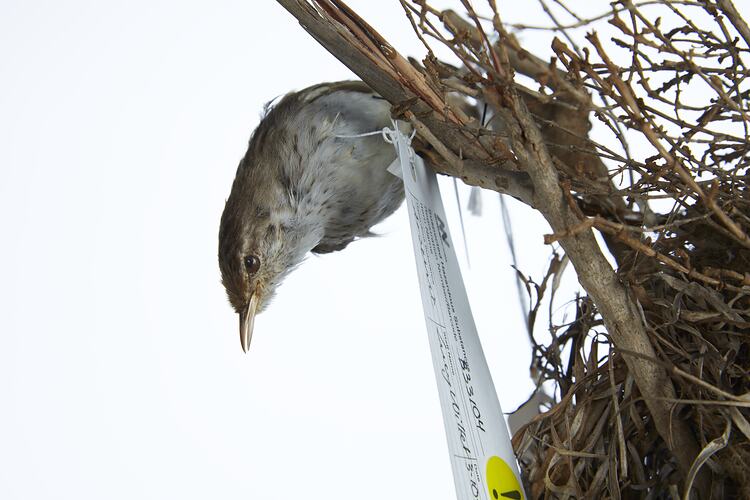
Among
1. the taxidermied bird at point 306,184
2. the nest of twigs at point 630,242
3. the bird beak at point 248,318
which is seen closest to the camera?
the nest of twigs at point 630,242

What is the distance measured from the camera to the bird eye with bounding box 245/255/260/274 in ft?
3.34

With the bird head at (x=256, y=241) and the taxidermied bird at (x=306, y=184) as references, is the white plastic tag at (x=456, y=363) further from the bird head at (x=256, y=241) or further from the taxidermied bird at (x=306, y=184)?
the bird head at (x=256, y=241)

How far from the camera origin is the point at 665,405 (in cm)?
66

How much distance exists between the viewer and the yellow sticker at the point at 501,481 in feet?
2.21

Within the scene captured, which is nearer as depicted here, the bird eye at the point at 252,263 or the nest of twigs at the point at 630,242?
the nest of twigs at the point at 630,242

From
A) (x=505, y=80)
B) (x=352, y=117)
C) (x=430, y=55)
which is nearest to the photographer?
(x=505, y=80)

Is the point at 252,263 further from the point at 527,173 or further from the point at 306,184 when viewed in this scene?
the point at 527,173

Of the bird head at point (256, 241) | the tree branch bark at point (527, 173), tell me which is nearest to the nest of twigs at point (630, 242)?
the tree branch bark at point (527, 173)

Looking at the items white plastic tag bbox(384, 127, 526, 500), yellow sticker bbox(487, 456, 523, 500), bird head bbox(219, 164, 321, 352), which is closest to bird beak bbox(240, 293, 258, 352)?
bird head bbox(219, 164, 321, 352)

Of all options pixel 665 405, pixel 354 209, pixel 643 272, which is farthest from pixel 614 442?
pixel 354 209

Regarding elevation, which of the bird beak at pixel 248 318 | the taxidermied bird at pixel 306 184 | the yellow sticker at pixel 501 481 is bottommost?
the yellow sticker at pixel 501 481

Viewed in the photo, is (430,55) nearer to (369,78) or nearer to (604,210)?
(369,78)

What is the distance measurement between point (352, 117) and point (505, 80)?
15.3 inches

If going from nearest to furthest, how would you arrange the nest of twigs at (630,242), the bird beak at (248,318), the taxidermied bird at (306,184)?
the nest of twigs at (630,242)
the taxidermied bird at (306,184)
the bird beak at (248,318)
